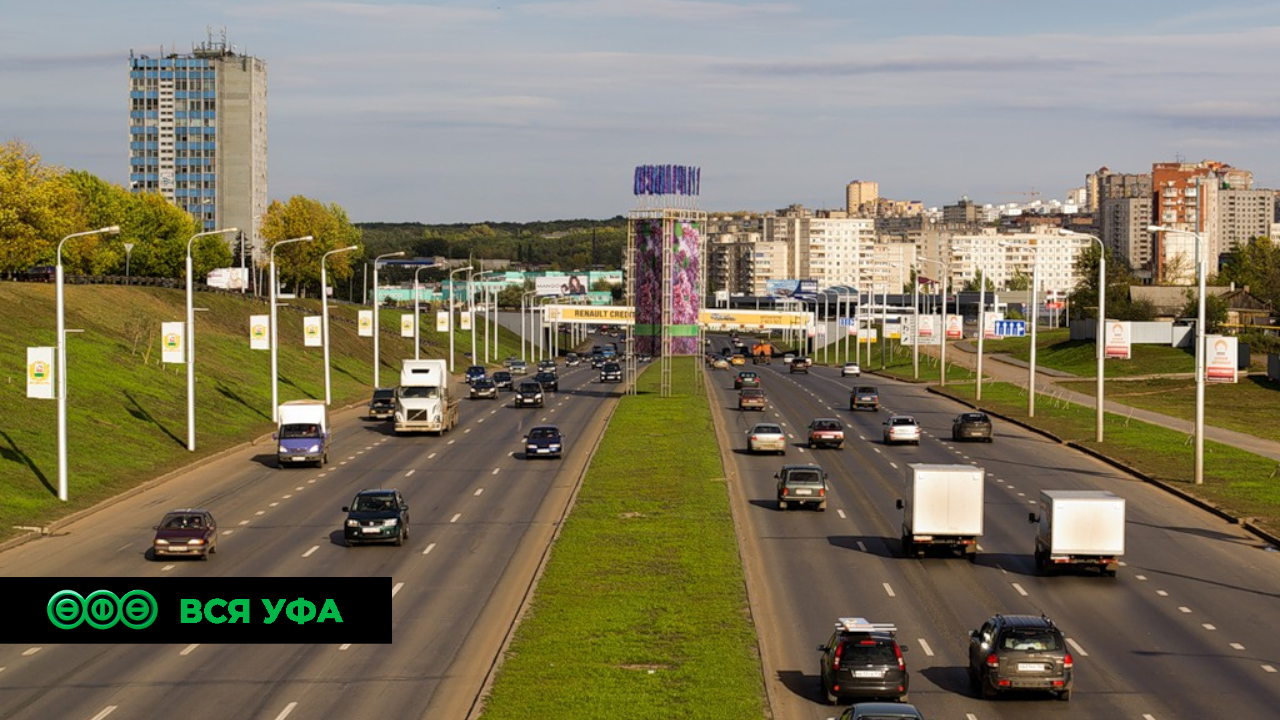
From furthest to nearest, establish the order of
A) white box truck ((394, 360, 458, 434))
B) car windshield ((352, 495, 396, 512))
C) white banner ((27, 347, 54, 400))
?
1. white box truck ((394, 360, 458, 434))
2. white banner ((27, 347, 54, 400))
3. car windshield ((352, 495, 396, 512))

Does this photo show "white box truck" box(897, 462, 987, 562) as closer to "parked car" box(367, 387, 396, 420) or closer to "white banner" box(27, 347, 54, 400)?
"white banner" box(27, 347, 54, 400)

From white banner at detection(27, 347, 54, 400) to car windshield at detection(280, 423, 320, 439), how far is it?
14.6 metres

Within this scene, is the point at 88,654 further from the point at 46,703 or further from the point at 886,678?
the point at 886,678

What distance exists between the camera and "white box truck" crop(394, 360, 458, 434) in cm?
8712

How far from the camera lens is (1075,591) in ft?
146

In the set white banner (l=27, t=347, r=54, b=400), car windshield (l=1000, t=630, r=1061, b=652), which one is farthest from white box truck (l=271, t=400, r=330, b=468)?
car windshield (l=1000, t=630, r=1061, b=652)

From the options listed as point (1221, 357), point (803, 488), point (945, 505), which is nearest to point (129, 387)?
point (803, 488)

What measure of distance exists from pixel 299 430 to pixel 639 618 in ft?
124

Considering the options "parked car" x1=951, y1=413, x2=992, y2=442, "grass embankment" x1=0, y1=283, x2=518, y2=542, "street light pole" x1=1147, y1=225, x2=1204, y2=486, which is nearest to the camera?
"street light pole" x1=1147, y1=225, x2=1204, y2=486

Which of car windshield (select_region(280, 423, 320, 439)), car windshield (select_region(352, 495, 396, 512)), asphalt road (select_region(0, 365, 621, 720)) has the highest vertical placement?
car windshield (select_region(280, 423, 320, 439))

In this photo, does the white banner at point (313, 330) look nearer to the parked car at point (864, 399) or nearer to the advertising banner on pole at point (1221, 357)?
the parked car at point (864, 399)

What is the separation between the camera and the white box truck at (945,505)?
48750 millimetres

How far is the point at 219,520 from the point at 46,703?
25.7 meters

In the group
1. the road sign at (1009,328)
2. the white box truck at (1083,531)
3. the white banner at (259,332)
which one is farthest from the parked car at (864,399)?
the white box truck at (1083,531)
